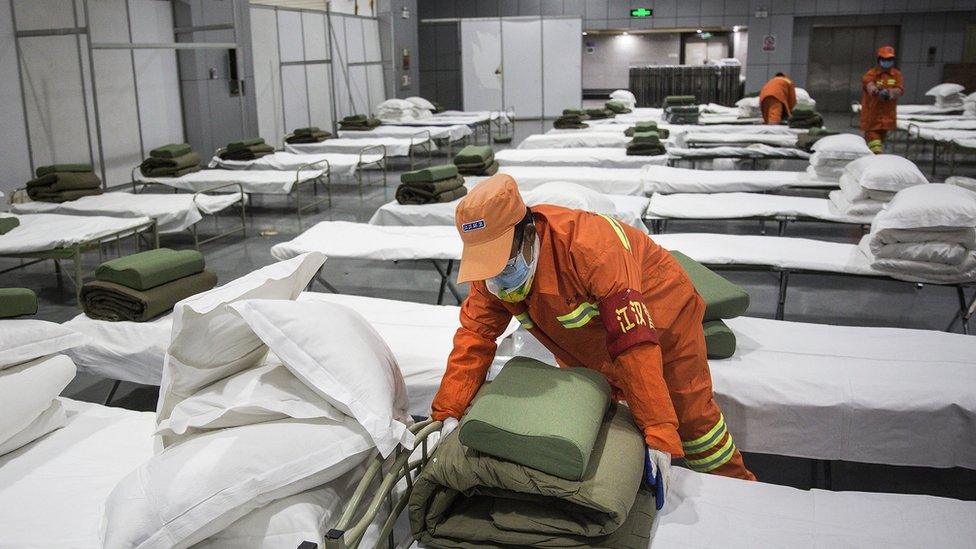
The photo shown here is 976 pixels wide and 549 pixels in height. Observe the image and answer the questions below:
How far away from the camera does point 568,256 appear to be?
1974 mm

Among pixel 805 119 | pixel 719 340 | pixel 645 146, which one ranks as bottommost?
pixel 719 340

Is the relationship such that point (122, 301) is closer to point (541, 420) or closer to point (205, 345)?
point (205, 345)

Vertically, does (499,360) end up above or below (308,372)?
below

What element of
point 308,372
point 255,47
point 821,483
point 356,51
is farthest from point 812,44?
point 308,372

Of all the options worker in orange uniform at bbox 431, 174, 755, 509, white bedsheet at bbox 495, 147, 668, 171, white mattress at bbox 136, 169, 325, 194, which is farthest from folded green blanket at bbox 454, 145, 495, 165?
worker in orange uniform at bbox 431, 174, 755, 509

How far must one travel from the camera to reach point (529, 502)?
5.79 ft

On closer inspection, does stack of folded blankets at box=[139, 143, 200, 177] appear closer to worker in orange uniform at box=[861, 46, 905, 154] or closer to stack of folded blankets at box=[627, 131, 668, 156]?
stack of folded blankets at box=[627, 131, 668, 156]

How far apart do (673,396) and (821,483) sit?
893 mm

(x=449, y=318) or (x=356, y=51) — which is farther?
(x=356, y=51)

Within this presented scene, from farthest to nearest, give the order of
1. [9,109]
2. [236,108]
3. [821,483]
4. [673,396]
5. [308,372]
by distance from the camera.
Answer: [236,108] → [9,109] → [821,483] → [673,396] → [308,372]

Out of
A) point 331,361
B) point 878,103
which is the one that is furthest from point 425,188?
point 878,103

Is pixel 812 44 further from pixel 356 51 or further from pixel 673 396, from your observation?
pixel 673 396

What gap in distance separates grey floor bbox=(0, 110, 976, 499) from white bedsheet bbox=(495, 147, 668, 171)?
0.97 m

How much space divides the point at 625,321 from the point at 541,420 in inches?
12.9
